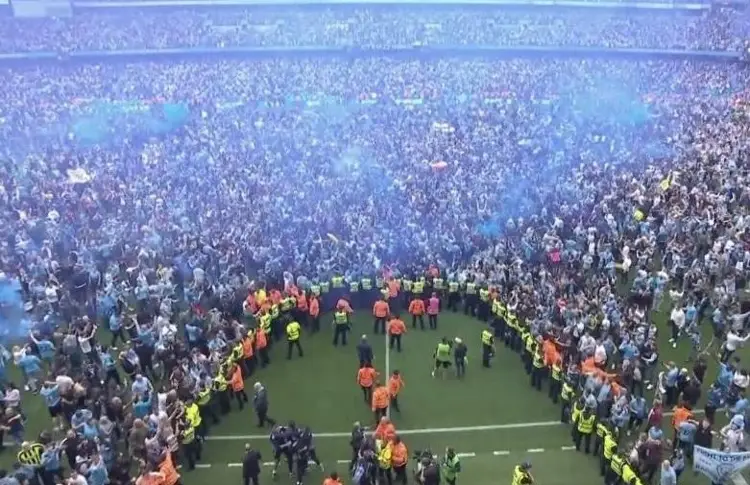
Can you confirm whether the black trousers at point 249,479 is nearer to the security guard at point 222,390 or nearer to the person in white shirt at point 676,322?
the security guard at point 222,390

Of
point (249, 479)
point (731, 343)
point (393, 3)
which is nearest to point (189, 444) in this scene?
point (249, 479)

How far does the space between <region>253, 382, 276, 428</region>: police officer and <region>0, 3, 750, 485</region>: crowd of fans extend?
3.42ft

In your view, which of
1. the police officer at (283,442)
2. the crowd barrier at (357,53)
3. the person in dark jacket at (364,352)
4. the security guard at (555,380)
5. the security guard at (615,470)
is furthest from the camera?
the crowd barrier at (357,53)

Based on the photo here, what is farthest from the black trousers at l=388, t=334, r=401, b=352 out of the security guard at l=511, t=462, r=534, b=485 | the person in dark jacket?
the security guard at l=511, t=462, r=534, b=485

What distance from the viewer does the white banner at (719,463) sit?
39.8 feet

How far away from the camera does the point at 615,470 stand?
1266cm

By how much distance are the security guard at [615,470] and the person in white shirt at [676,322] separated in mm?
5578

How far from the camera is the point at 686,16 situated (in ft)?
176

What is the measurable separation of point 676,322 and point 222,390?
10.8 metres

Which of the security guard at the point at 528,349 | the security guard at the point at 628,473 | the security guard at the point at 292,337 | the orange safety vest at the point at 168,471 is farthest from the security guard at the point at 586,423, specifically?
the orange safety vest at the point at 168,471

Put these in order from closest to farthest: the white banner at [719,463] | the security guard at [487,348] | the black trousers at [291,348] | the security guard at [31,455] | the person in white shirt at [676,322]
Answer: the white banner at [719,463]
the security guard at [31,455]
the security guard at [487,348]
the person in white shirt at [676,322]
the black trousers at [291,348]

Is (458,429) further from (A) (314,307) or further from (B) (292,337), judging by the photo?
(A) (314,307)

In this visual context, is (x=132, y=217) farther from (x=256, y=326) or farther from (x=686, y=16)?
(x=686, y=16)

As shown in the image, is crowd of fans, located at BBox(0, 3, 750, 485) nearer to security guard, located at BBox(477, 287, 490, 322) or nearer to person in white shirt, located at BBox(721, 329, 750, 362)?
person in white shirt, located at BBox(721, 329, 750, 362)
